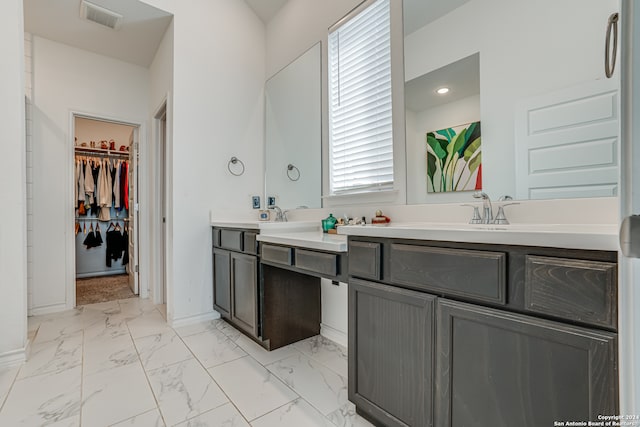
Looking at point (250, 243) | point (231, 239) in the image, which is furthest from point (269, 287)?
point (231, 239)

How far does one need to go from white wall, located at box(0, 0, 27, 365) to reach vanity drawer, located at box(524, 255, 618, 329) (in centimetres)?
280

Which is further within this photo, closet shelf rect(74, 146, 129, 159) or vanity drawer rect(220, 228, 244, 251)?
closet shelf rect(74, 146, 129, 159)

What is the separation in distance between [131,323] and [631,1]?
11.0ft

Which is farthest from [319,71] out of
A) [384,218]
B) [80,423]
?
[80,423]

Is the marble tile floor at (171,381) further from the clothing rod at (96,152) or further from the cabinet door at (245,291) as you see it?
the clothing rod at (96,152)

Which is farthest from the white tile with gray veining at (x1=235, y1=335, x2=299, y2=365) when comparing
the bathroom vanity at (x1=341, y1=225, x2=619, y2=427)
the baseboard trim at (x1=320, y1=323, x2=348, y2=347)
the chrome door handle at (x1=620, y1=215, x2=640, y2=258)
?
the chrome door handle at (x1=620, y1=215, x2=640, y2=258)

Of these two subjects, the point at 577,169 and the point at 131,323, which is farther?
the point at 131,323

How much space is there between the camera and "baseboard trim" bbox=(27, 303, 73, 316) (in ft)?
9.48

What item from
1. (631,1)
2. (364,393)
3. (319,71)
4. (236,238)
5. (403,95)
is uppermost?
(319,71)

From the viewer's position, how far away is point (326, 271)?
1.53 metres

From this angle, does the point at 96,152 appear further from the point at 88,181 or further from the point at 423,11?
the point at 423,11

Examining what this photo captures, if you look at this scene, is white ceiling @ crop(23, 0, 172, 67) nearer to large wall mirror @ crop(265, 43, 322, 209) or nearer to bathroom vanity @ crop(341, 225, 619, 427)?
large wall mirror @ crop(265, 43, 322, 209)

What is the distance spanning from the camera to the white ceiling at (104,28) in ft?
8.38

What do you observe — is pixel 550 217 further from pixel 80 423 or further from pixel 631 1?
pixel 80 423
